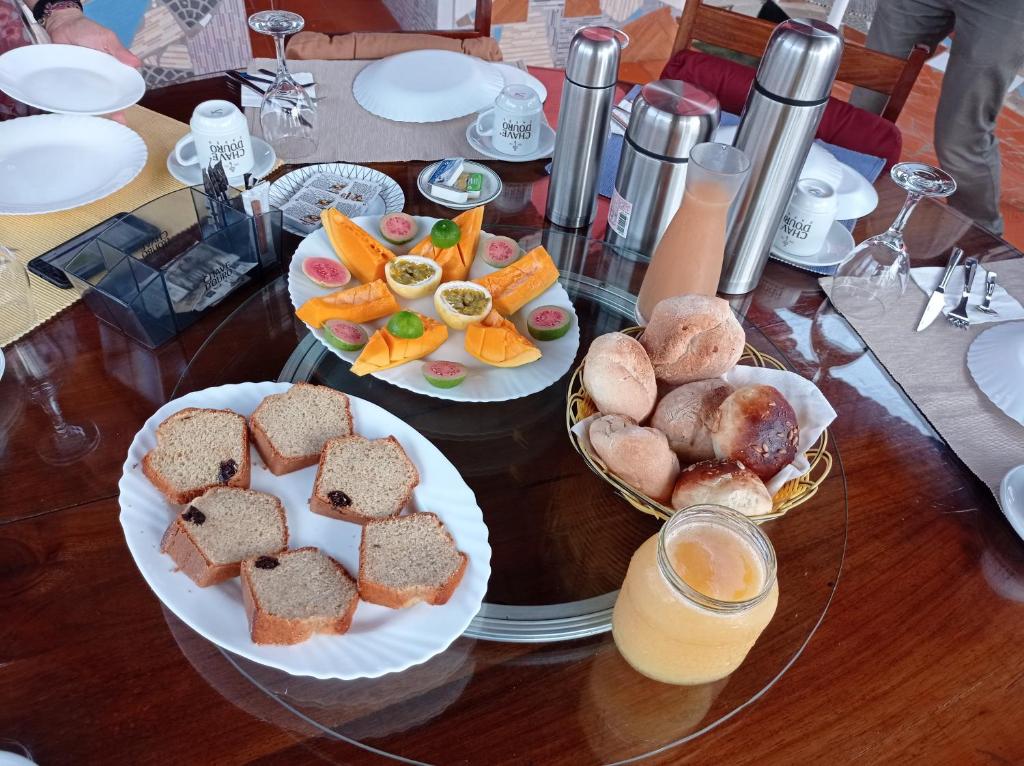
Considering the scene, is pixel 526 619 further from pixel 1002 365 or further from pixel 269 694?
pixel 1002 365

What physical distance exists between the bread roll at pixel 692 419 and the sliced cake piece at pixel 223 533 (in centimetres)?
39

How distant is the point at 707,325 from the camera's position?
2.66ft

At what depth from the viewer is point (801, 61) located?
0.90 meters

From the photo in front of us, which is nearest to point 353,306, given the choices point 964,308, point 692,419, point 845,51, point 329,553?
point 329,553

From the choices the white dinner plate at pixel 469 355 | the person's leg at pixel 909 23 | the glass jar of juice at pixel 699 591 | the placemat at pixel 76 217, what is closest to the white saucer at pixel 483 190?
the white dinner plate at pixel 469 355

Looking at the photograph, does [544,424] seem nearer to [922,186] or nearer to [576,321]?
[576,321]

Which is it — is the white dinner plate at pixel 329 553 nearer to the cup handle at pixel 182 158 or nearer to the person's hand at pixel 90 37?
the cup handle at pixel 182 158

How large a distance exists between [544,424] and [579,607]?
0.24 m

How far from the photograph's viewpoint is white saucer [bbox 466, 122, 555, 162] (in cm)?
130

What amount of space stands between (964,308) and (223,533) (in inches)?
41.2

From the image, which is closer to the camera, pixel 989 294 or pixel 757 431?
pixel 757 431

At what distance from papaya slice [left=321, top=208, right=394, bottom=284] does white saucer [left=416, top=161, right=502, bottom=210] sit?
208mm

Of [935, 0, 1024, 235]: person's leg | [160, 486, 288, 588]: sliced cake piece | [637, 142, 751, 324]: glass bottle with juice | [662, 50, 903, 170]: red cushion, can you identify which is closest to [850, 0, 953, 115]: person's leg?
[935, 0, 1024, 235]: person's leg

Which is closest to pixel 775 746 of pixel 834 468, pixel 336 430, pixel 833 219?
pixel 834 468
